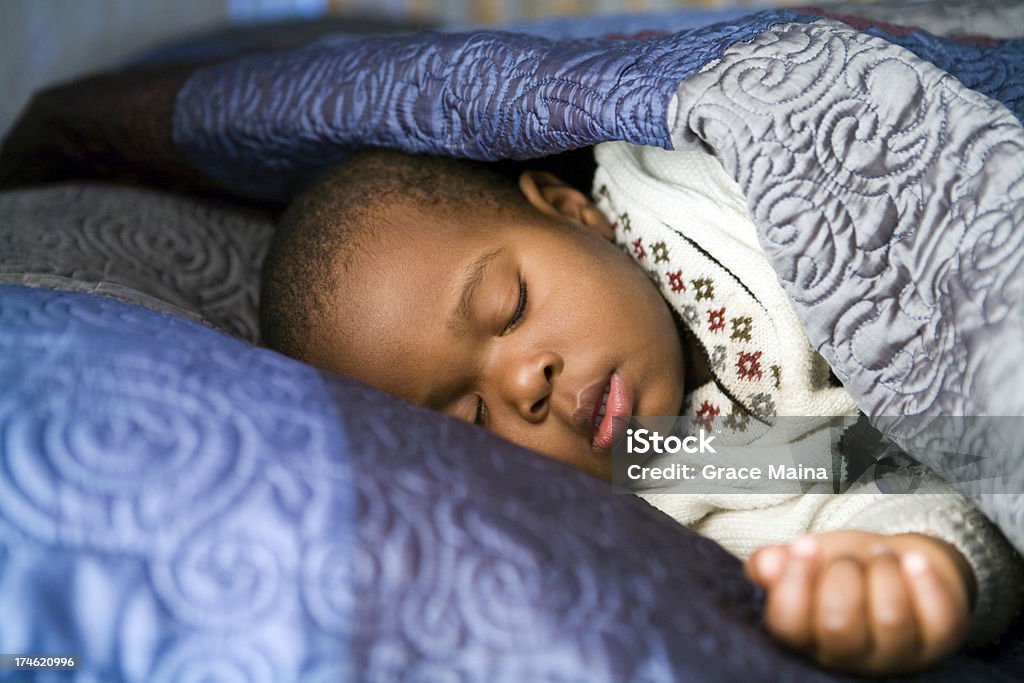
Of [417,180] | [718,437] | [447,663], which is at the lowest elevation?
[718,437]

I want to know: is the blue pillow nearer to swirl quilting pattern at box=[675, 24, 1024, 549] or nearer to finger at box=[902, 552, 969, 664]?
finger at box=[902, 552, 969, 664]

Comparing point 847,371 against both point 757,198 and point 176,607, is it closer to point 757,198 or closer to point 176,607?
point 757,198

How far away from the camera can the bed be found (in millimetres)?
446

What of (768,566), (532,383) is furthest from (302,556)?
(532,383)

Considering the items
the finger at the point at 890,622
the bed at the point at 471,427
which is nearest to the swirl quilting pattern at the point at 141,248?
the bed at the point at 471,427

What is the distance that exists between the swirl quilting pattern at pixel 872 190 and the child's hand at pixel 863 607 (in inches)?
7.8

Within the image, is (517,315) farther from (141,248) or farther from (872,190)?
(141,248)

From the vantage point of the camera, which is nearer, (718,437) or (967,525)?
(967,525)

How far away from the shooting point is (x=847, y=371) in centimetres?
71

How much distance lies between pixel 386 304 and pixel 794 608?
0.55 m

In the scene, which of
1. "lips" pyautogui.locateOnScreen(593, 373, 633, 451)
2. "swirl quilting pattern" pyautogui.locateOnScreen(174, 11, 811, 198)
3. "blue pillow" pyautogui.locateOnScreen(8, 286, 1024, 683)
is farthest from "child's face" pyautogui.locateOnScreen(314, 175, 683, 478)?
"blue pillow" pyautogui.locateOnScreen(8, 286, 1024, 683)

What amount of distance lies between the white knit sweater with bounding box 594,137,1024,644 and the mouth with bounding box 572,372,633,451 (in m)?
0.09

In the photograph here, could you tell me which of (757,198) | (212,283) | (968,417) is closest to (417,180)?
(212,283)
